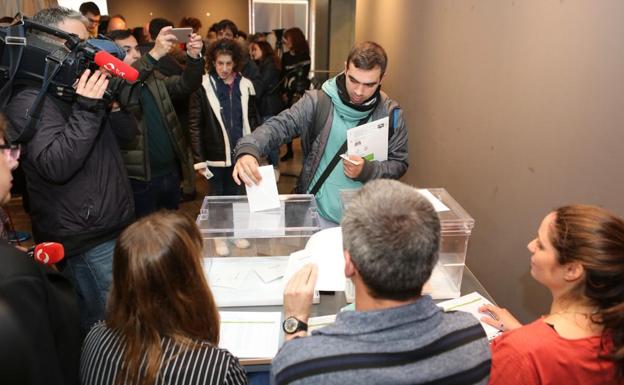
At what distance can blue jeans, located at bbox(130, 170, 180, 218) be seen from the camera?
2.80 m

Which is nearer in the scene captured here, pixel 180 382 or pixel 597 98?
pixel 180 382

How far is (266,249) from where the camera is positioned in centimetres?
177

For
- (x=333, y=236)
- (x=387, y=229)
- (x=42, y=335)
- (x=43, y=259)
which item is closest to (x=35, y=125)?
(x=43, y=259)

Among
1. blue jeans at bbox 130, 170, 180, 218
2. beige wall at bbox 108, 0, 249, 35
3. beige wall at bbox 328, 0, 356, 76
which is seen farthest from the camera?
beige wall at bbox 108, 0, 249, 35

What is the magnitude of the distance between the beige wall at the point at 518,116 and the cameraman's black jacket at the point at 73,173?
70.9 inches

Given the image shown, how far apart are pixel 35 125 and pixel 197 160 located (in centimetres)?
182

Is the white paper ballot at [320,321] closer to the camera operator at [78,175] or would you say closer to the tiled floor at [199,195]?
the camera operator at [78,175]

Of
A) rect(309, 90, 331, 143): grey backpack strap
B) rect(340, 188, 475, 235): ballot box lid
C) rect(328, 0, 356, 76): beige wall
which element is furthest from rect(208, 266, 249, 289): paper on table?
rect(328, 0, 356, 76): beige wall

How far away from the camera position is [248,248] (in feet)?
5.76

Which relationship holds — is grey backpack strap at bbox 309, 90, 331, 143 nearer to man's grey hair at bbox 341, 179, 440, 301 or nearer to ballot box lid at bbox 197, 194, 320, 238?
ballot box lid at bbox 197, 194, 320, 238

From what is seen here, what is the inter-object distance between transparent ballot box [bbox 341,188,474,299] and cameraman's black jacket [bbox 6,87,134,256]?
37.7 inches

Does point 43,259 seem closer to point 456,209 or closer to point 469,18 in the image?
point 456,209

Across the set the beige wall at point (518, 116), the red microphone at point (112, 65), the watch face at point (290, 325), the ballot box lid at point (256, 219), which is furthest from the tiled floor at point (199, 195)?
the watch face at point (290, 325)

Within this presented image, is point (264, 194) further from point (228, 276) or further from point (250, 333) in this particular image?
point (250, 333)
